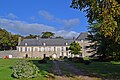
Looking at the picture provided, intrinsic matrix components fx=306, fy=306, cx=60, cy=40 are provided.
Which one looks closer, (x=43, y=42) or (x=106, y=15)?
(x=106, y=15)

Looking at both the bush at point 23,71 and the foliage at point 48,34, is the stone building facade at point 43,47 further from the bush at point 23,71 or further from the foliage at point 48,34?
the bush at point 23,71

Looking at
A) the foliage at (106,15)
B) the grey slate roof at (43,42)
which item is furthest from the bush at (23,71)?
the grey slate roof at (43,42)

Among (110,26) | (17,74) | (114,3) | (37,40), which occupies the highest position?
(37,40)

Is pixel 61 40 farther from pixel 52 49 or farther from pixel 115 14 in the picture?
pixel 115 14

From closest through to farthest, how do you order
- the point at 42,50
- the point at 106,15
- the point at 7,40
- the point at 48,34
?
the point at 106,15 < the point at 7,40 < the point at 42,50 < the point at 48,34

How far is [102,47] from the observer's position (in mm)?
61562

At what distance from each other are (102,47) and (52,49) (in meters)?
75.3

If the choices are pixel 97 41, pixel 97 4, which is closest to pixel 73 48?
pixel 97 41

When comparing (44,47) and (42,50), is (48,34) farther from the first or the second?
(44,47)

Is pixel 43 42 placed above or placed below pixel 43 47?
above

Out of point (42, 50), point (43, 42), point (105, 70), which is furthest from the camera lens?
point (42, 50)

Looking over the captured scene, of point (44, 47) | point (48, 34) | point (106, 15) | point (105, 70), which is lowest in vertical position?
point (105, 70)

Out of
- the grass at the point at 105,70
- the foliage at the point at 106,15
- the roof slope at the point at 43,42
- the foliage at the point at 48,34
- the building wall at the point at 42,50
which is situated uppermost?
the foliage at the point at 48,34

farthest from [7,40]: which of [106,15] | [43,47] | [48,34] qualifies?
[106,15]
